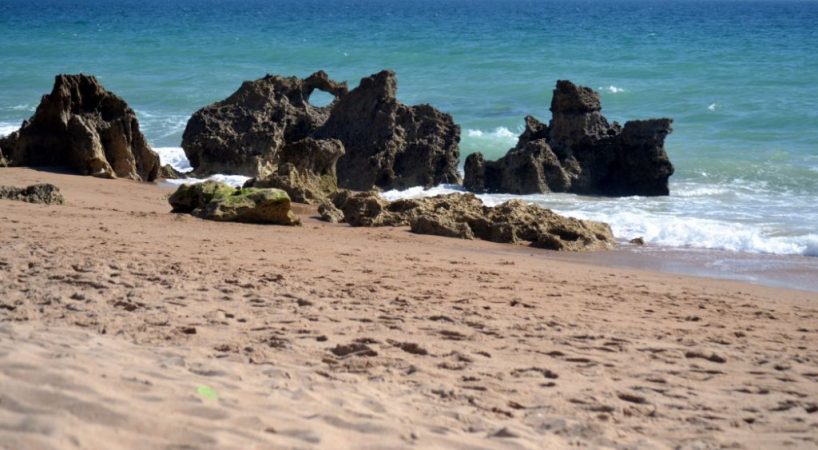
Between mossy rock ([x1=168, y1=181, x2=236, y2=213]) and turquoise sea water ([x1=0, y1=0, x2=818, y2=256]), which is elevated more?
turquoise sea water ([x1=0, y1=0, x2=818, y2=256])

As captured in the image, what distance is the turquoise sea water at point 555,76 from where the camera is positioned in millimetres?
15367

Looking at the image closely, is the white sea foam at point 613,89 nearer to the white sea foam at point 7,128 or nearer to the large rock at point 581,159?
the large rock at point 581,159

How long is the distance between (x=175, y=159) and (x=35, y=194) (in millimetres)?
7243

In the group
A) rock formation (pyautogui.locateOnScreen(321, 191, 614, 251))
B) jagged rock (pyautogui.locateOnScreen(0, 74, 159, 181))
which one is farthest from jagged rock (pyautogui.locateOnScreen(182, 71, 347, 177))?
rock formation (pyautogui.locateOnScreen(321, 191, 614, 251))

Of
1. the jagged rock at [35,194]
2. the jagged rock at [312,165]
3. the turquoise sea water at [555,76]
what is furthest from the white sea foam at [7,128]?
the jagged rock at [35,194]

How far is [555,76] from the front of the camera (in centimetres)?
3462

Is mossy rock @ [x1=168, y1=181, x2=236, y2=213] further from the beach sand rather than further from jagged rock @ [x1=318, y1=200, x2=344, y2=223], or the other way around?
the beach sand

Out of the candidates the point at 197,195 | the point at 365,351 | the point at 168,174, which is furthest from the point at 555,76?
the point at 365,351

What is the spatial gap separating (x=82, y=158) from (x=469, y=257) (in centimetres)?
673

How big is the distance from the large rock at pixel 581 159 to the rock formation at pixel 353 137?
0.70m

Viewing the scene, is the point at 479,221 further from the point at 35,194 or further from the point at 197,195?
the point at 35,194

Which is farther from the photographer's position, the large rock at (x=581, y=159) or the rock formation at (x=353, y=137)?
the rock formation at (x=353, y=137)

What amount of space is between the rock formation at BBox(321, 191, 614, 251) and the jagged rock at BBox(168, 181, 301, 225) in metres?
1.09

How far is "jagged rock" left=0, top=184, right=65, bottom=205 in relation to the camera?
36.3 feet
